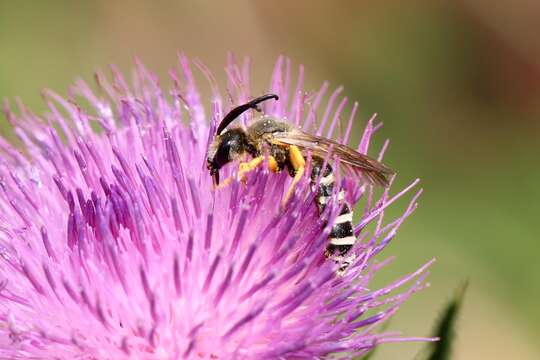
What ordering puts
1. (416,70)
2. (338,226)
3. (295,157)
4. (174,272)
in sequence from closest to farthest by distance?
(174,272)
(338,226)
(295,157)
(416,70)

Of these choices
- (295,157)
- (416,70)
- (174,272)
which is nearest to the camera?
(174,272)

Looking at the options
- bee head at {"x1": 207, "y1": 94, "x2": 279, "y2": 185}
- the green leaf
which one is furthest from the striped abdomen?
the green leaf

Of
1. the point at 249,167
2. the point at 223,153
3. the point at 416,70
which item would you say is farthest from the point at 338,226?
the point at 416,70

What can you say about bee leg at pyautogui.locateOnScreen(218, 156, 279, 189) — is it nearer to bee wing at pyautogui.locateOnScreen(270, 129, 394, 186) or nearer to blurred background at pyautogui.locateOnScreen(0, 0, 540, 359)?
bee wing at pyautogui.locateOnScreen(270, 129, 394, 186)

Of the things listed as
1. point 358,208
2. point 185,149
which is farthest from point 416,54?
point 185,149

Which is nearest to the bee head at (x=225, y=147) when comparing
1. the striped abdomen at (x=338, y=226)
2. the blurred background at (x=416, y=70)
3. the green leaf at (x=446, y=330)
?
the striped abdomen at (x=338, y=226)

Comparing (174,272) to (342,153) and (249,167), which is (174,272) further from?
(342,153)

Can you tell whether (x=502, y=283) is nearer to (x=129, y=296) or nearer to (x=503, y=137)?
(x=503, y=137)
